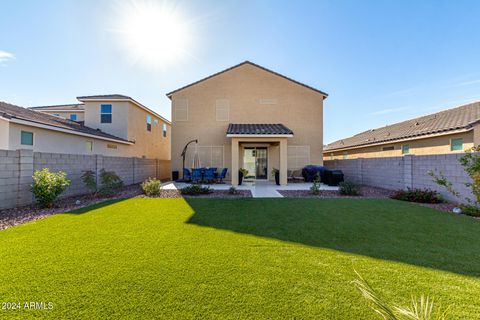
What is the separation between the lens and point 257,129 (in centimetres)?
1481

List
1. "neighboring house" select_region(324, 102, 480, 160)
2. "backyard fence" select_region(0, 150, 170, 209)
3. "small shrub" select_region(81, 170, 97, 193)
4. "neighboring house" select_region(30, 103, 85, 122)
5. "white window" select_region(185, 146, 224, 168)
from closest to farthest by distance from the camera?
"backyard fence" select_region(0, 150, 170, 209) < "small shrub" select_region(81, 170, 97, 193) < "neighboring house" select_region(324, 102, 480, 160) < "white window" select_region(185, 146, 224, 168) < "neighboring house" select_region(30, 103, 85, 122)

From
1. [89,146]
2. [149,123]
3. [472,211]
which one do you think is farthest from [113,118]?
[472,211]

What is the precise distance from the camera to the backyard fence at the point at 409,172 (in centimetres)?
755

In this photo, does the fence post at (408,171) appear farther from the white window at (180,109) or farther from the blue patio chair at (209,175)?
the white window at (180,109)

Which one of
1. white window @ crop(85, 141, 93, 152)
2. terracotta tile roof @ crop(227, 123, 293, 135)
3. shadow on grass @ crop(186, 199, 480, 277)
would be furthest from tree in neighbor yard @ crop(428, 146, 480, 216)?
white window @ crop(85, 141, 93, 152)

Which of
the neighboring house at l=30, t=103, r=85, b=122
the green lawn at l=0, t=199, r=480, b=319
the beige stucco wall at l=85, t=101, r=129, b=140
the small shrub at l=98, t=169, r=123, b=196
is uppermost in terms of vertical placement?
the neighboring house at l=30, t=103, r=85, b=122

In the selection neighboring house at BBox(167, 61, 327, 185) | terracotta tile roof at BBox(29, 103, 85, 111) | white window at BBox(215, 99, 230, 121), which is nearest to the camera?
neighboring house at BBox(167, 61, 327, 185)

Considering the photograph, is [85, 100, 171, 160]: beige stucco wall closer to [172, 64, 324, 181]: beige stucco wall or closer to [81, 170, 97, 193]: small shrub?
[172, 64, 324, 181]: beige stucco wall

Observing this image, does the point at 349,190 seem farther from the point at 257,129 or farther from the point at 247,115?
the point at 247,115

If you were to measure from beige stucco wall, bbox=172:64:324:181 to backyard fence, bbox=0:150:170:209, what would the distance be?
523 centimetres

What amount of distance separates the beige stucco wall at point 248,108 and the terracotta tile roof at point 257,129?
29.3 inches

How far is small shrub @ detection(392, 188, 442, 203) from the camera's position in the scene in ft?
27.0

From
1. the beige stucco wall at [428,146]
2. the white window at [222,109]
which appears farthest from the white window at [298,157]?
the beige stucco wall at [428,146]

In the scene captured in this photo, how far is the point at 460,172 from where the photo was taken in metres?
7.41
